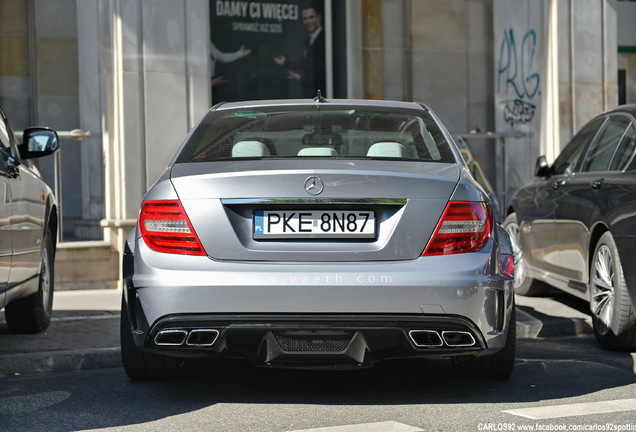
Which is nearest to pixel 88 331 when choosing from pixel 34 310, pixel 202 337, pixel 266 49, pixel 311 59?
pixel 34 310

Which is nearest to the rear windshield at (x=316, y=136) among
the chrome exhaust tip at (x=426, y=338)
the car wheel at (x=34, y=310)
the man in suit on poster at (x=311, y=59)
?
the chrome exhaust tip at (x=426, y=338)

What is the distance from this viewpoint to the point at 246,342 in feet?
17.5

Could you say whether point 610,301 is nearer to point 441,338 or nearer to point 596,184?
point 596,184

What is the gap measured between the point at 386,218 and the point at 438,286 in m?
0.41

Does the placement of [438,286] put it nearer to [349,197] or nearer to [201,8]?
[349,197]

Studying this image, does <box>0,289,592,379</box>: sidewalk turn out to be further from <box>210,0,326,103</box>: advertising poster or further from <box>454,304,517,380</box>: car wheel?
<box>210,0,326,103</box>: advertising poster

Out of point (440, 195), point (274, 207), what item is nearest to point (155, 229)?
point (274, 207)

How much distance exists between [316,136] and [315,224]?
3.06 ft

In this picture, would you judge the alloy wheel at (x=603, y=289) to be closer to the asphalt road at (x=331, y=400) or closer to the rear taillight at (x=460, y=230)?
the asphalt road at (x=331, y=400)

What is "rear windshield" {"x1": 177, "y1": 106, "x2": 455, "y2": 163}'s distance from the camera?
598 centimetres

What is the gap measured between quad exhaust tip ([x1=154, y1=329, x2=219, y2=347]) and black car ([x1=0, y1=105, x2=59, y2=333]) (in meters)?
1.55

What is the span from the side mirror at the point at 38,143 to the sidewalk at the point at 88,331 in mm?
1276

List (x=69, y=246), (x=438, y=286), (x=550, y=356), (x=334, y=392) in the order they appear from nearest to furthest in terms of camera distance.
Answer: (x=438, y=286), (x=334, y=392), (x=550, y=356), (x=69, y=246)

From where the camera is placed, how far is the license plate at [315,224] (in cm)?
535
